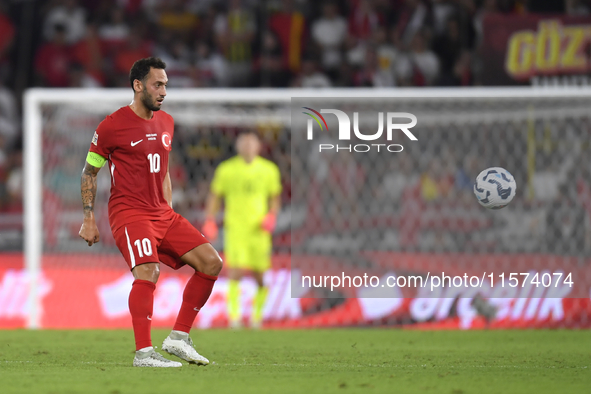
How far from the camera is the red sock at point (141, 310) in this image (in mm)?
4754

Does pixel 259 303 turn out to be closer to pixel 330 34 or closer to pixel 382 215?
pixel 382 215

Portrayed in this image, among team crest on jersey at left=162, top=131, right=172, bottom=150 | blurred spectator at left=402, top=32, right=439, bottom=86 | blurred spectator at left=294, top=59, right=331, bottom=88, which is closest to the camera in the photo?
team crest on jersey at left=162, top=131, right=172, bottom=150

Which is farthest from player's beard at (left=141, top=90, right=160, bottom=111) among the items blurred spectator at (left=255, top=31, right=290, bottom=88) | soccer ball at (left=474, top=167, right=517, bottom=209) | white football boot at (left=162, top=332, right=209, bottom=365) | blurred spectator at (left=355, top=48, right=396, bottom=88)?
blurred spectator at (left=255, top=31, right=290, bottom=88)

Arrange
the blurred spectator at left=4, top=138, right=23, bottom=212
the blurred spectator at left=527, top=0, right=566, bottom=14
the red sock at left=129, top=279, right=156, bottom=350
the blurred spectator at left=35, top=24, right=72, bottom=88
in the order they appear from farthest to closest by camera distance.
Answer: the blurred spectator at left=35, top=24, right=72, bottom=88
the blurred spectator at left=4, top=138, right=23, bottom=212
the blurred spectator at left=527, top=0, right=566, bottom=14
the red sock at left=129, top=279, right=156, bottom=350

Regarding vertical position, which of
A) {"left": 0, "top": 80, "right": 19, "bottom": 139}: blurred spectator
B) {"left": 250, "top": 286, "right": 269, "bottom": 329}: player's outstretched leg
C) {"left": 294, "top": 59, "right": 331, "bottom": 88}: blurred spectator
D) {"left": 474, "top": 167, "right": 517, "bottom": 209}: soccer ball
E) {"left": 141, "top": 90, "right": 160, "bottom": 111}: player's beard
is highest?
{"left": 294, "top": 59, "right": 331, "bottom": 88}: blurred spectator

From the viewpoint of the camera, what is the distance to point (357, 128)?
8383mm

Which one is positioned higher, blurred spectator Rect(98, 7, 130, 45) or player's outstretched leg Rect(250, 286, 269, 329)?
blurred spectator Rect(98, 7, 130, 45)

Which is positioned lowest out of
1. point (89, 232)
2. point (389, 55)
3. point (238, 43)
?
point (89, 232)

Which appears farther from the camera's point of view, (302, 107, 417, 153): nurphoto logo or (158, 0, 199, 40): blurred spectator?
(158, 0, 199, 40): blurred spectator

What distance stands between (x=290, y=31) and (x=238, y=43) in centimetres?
85

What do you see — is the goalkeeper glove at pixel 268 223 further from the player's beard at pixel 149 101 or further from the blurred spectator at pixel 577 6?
the blurred spectator at pixel 577 6

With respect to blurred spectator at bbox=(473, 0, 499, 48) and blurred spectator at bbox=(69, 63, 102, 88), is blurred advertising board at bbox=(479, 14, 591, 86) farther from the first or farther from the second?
blurred spectator at bbox=(69, 63, 102, 88)

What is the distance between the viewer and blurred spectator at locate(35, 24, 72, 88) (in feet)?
43.8

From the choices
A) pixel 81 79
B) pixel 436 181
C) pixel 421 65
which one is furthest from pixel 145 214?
pixel 81 79
